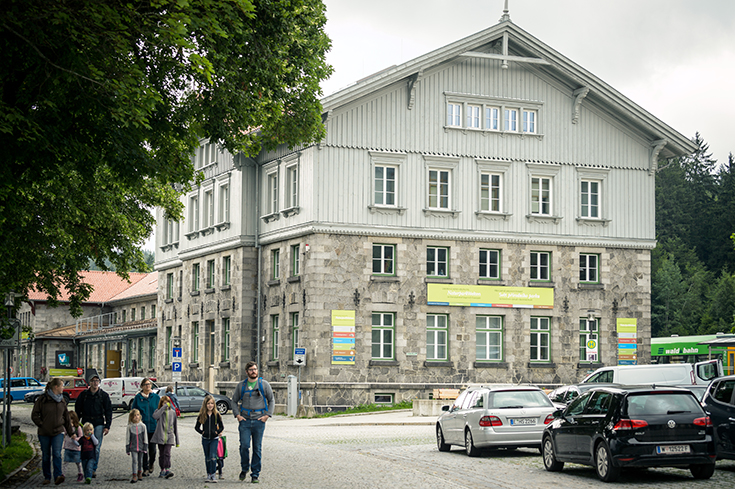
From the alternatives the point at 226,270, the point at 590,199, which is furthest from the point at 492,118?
the point at 226,270

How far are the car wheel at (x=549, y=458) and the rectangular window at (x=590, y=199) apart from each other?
28.7 metres

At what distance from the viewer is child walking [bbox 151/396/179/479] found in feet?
58.9

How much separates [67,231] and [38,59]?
1307 centimetres

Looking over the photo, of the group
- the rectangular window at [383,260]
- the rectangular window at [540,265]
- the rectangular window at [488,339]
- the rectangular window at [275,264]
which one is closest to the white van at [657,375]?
the rectangular window at [488,339]

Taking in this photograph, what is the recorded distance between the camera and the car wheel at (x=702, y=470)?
16.4m

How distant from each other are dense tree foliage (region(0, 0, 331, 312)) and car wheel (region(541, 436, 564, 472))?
7542mm

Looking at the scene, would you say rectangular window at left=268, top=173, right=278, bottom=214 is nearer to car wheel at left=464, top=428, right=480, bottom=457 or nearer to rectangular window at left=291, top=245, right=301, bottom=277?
rectangular window at left=291, top=245, right=301, bottom=277

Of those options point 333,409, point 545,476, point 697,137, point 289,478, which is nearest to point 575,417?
point 545,476

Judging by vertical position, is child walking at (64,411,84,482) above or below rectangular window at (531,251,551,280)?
below

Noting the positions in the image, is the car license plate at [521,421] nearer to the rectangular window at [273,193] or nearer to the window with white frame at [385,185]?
the window with white frame at [385,185]

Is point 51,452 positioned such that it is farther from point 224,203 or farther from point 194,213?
point 194,213

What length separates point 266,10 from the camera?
1722 cm

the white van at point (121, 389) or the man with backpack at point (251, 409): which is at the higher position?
the man with backpack at point (251, 409)

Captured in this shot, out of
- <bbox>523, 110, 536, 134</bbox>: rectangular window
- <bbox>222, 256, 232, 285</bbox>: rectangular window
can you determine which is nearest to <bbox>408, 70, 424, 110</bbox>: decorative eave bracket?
<bbox>523, 110, 536, 134</bbox>: rectangular window
